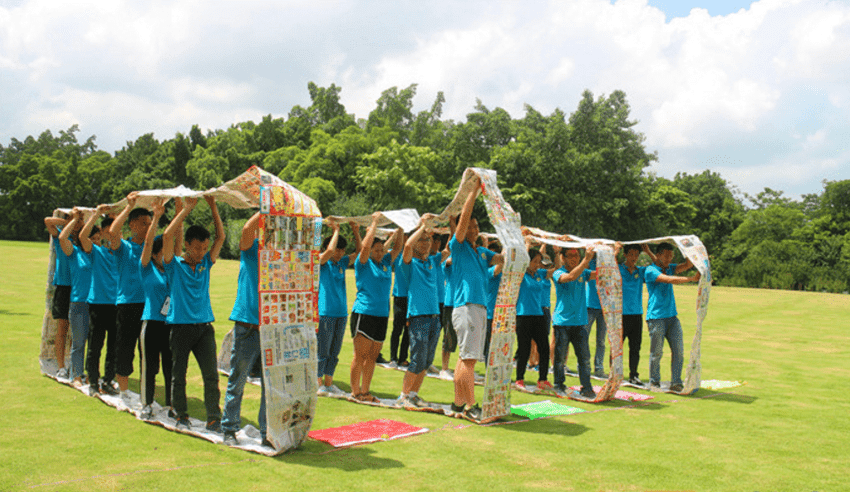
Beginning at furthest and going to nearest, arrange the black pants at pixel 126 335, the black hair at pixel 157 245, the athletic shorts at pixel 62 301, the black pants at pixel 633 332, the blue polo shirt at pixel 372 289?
1. the black pants at pixel 633 332
2. the athletic shorts at pixel 62 301
3. the blue polo shirt at pixel 372 289
4. the black pants at pixel 126 335
5. the black hair at pixel 157 245

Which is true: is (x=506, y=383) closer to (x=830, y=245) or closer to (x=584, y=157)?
(x=584, y=157)

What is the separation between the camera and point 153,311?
6371 mm

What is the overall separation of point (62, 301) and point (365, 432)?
5.09m

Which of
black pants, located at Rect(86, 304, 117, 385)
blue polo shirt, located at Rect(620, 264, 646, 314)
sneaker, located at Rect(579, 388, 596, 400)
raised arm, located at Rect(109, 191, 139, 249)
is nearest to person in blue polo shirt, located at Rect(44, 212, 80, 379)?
black pants, located at Rect(86, 304, 117, 385)

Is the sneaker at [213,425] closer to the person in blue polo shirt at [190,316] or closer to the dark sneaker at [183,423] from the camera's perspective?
the person in blue polo shirt at [190,316]

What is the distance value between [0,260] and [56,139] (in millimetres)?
83390

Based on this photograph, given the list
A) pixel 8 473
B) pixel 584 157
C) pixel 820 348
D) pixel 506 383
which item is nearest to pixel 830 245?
pixel 584 157

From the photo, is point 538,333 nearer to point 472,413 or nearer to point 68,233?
point 472,413

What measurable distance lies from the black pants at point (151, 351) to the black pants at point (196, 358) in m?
0.34

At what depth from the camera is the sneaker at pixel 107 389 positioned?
Result: 24.5 feet

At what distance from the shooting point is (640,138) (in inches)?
1895

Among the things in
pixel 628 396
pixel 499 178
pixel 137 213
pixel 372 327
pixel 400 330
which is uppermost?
pixel 499 178

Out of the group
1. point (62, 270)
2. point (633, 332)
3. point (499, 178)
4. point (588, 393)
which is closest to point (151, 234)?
point (62, 270)

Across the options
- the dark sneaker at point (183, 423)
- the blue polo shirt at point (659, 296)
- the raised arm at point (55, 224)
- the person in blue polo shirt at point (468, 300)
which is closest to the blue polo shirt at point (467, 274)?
the person in blue polo shirt at point (468, 300)
